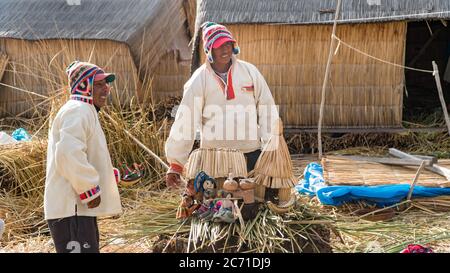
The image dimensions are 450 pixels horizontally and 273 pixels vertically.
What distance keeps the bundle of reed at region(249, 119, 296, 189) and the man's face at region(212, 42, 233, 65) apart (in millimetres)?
616

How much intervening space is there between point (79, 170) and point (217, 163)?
745mm

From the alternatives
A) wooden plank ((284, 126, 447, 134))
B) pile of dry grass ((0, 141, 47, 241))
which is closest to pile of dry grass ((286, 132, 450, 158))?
wooden plank ((284, 126, 447, 134))

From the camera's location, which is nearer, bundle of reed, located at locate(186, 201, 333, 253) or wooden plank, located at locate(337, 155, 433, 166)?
bundle of reed, located at locate(186, 201, 333, 253)

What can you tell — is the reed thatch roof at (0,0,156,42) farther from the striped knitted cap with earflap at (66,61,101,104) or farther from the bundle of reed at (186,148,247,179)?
the bundle of reed at (186,148,247,179)

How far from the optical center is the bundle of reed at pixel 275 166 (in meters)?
3.81

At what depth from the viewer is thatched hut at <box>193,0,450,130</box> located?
7.29m

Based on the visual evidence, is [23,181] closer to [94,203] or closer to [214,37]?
[94,203]

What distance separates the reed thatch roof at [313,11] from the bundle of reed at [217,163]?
12.1 feet

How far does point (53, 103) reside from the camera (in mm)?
5938

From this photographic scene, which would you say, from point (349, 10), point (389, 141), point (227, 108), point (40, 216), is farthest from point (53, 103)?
point (389, 141)

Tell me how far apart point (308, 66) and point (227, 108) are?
3.38m

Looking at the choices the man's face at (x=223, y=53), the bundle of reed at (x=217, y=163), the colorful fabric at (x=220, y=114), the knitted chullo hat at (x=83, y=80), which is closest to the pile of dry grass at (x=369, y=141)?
the colorful fabric at (x=220, y=114)

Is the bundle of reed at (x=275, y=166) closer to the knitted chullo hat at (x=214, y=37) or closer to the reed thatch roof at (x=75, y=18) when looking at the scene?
the knitted chullo hat at (x=214, y=37)

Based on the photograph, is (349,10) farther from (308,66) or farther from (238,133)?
(238,133)
